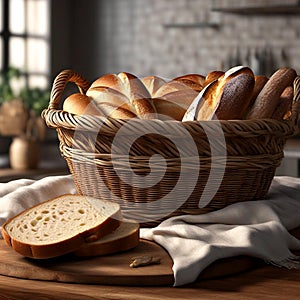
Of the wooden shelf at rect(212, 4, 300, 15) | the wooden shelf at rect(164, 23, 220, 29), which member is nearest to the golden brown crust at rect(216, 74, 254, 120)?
the wooden shelf at rect(212, 4, 300, 15)

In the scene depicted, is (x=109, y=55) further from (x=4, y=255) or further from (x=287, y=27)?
(x=4, y=255)

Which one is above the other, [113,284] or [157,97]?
[157,97]

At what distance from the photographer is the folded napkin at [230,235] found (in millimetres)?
1148

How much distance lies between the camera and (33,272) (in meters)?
1.13

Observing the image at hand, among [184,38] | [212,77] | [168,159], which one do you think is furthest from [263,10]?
[168,159]

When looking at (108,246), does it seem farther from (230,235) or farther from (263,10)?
(263,10)

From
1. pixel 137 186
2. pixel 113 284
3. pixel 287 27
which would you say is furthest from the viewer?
pixel 287 27

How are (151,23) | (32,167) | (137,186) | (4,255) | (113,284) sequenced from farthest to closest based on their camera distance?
(151,23)
(32,167)
(137,186)
(4,255)
(113,284)

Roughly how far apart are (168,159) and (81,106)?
0.73 ft

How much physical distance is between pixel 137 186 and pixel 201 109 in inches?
7.5

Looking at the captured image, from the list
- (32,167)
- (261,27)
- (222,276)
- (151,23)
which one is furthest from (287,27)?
(222,276)

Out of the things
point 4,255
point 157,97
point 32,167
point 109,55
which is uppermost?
point 157,97

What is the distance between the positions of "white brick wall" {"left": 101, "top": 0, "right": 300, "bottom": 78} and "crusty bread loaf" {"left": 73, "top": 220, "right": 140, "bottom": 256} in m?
3.82

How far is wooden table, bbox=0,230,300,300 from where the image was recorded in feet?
3.40
